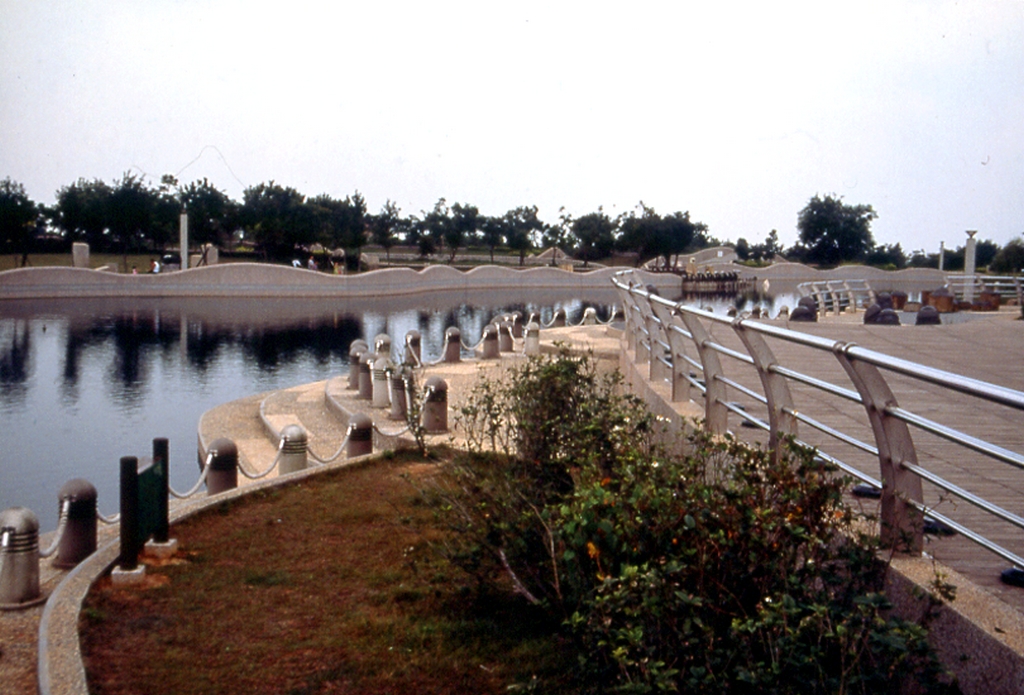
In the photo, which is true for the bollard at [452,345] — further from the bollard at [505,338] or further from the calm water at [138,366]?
the calm water at [138,366]

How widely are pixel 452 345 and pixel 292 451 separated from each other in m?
9.91

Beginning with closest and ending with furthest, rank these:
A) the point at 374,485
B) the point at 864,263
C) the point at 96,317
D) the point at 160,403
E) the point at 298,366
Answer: the point at 374,485 < the point at 160,403 < the point at 298,366 < the point at 96,317 < the point at 864,263

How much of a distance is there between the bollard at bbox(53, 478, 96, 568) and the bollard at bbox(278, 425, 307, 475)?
99.0 inches

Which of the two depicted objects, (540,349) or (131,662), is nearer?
(131,662)

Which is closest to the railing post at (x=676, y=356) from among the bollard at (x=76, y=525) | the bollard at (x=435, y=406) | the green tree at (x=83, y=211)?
the bollard at (x=435, y=406)

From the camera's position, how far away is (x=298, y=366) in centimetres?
2331

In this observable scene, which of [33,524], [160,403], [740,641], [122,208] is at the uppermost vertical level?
[122,208]

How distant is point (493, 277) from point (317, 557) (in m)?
60.4

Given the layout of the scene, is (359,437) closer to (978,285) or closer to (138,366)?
(138,366)

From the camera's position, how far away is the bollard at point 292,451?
9039 millimetres

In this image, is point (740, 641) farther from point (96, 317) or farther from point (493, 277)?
point (493, 277)

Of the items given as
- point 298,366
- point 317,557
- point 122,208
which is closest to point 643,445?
point 317,557

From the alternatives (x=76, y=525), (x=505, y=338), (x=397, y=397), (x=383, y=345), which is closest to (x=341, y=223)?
(x=505, y=338)

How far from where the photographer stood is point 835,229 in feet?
232
